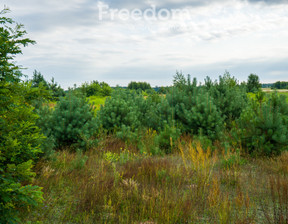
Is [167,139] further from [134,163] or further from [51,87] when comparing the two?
[51,87]

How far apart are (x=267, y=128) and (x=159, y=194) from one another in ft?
13.8

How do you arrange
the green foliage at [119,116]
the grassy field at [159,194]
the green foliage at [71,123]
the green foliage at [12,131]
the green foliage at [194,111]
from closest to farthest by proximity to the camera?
the green foliage at [12,131] → the grassy field at [159,194] → the green foliage at [71,123] → the green foliage at [194,111] → the green foliage at [119,116]

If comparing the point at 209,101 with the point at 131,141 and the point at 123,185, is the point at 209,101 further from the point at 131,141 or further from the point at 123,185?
the point at 123,185

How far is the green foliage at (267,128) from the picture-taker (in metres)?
6.90

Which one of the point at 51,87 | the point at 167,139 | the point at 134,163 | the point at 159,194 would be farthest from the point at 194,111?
the point at 51,87

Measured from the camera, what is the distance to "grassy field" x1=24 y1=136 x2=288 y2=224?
12.7 feet

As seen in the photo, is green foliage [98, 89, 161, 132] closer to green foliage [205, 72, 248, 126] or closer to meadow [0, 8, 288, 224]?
meadow [0, 8, 288, 224]

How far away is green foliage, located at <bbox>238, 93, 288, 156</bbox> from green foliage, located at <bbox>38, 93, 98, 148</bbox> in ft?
15.5

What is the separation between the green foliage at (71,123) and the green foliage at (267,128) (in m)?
4.72

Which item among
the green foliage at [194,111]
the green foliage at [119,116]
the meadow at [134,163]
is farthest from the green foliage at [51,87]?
the green foliage at [194,111]

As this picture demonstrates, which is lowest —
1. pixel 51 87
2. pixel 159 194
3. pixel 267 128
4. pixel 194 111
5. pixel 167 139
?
pixel 159 194

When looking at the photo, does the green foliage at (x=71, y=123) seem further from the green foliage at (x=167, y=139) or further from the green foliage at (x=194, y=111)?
the green foliage at (x=194, y=111)

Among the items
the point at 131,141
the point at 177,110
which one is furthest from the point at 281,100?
the point at 131,141

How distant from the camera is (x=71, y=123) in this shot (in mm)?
7910
